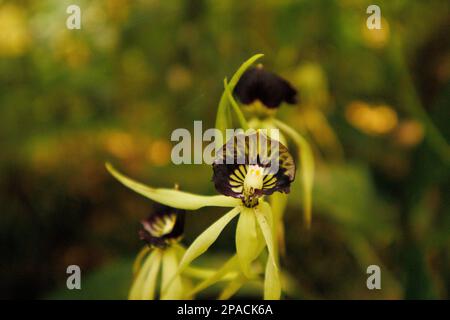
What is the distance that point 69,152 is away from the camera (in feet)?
8.11

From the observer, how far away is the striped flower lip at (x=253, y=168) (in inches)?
36.8

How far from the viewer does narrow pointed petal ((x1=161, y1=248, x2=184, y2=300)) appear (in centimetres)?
102

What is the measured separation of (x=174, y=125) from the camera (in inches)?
99.6

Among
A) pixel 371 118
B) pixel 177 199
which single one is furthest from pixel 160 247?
pixel 371 118

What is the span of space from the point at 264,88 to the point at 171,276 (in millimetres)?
431

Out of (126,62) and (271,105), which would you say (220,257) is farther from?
(126,62)

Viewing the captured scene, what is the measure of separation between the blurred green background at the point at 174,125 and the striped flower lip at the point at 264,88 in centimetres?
65

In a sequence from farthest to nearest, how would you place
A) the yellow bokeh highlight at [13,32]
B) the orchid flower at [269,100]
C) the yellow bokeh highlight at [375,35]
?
1. the yellow bokeh highlight at [13,32]
2. the yellow bokeh highlight at [375,35]
3. the orchid flower at [269,100]

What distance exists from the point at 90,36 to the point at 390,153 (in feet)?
4.71

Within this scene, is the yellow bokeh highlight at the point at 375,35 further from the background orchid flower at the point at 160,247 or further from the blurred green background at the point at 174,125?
the background orchid flower at the point at 160,247

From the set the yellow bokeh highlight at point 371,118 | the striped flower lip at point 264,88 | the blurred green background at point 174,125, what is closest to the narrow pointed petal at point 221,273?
the striped flower lip at point 264,88

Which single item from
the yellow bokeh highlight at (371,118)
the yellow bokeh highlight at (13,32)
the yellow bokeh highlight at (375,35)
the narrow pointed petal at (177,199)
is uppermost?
the yellow bokeh highlight at (13,32)

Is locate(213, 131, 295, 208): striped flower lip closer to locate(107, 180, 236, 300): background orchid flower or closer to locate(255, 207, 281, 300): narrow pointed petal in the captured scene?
locate(255, 207, 281, 300): narrow pointed petal

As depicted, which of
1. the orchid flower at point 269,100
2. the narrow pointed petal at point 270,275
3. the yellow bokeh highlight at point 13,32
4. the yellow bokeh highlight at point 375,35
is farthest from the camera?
the yellow bokeh highlight at point 13,32
